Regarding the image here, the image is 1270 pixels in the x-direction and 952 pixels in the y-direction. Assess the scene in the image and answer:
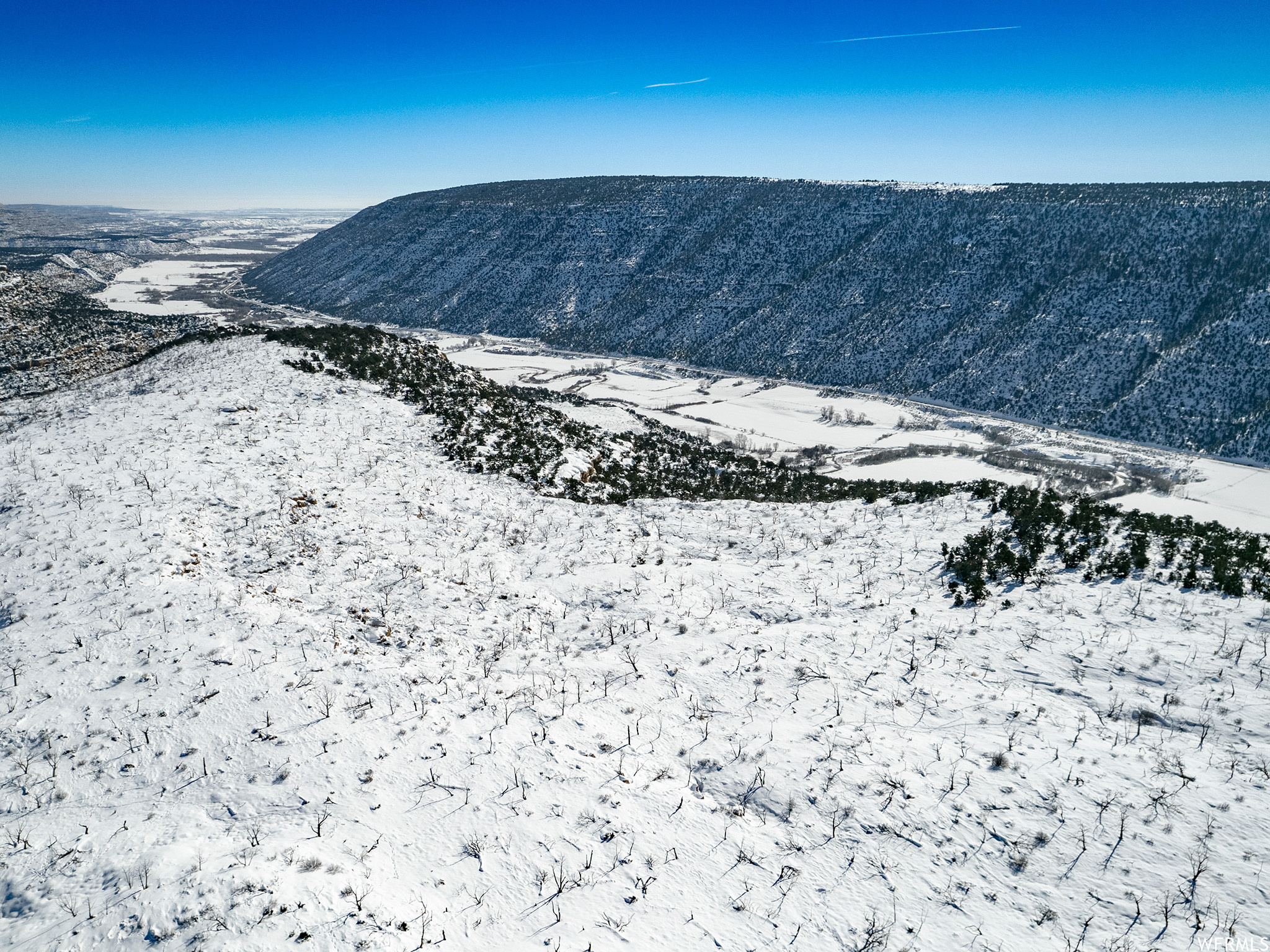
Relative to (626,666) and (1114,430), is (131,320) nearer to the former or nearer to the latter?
(626,666)

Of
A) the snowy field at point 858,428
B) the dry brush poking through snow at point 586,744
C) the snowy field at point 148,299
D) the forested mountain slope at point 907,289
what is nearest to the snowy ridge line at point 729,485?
the dry brush poking through snow at point 586,744

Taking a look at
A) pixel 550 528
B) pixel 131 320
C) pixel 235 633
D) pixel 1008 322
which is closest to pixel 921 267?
pixel 1008 322

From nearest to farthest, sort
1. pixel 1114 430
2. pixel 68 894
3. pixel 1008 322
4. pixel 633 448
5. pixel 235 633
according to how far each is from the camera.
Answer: pixel 68 894 < pixel 235 633 < pixel 633 448 < pixel 1114 430 < pixel 1008 322

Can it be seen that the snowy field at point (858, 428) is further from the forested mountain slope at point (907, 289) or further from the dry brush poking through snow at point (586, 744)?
the dry brush poking through snow at point (586, 744)

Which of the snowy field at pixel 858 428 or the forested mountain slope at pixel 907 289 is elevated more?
the forested mountain slope at pixel 907 289

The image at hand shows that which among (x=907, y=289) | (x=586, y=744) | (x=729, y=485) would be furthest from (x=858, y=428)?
(x=586, y=744)

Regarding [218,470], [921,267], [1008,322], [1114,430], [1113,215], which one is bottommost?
[1114,430]

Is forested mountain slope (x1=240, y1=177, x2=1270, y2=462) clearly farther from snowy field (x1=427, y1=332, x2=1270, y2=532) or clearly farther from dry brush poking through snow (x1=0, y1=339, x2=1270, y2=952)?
dry brush poking through snow (x1=0, y1=339, x2=1270, y2=952)
